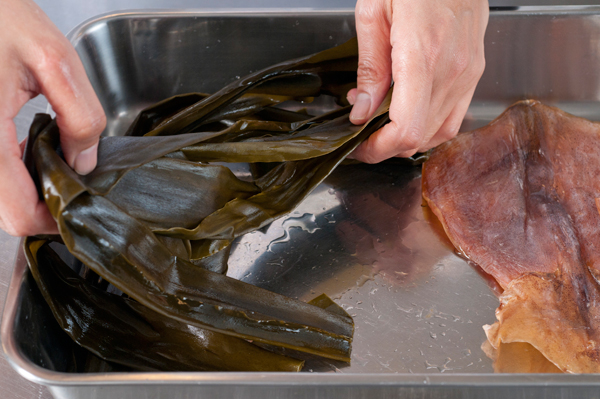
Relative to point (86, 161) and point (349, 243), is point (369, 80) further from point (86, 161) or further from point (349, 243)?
point (86, 161)

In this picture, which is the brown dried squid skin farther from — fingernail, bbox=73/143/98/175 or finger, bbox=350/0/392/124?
fingernail, bbox=73/143/98/175

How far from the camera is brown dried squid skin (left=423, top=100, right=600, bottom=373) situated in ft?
3.38

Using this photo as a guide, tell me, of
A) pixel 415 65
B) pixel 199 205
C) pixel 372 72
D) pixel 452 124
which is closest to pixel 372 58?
pixel 372 72

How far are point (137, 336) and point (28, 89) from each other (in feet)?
1.64

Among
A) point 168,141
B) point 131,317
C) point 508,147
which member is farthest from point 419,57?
point 131,317

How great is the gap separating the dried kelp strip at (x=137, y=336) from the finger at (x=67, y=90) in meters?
0.28

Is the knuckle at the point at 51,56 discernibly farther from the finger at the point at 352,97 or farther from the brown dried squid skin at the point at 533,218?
the brown dried squid skin at the point at 533,218

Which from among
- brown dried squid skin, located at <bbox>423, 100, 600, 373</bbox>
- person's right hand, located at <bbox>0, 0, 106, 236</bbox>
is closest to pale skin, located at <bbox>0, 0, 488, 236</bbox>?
person's right hand, located at <bbox>0, 0, 106, 236</bbox>

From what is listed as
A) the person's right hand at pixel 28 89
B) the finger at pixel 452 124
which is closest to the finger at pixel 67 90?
the person's right hand at pixel 28 89

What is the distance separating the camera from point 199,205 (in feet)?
3.27

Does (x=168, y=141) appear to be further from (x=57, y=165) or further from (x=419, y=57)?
(x=419, y=57)

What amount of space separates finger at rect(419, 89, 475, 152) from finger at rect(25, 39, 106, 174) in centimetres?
86

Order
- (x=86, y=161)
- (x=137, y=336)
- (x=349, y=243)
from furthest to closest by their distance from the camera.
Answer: (x=349, y=243) < (x=137, y=336) < (x=86, y=161)

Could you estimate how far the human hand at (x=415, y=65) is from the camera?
1055 millimetres
